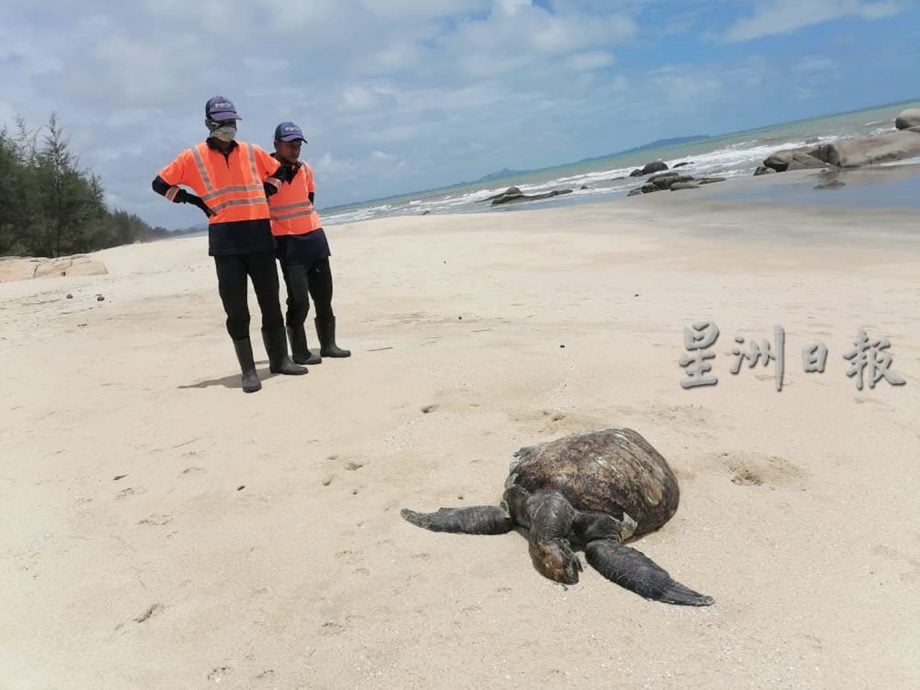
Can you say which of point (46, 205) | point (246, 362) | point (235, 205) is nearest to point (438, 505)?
point (246, 362)

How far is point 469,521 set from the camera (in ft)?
9.75

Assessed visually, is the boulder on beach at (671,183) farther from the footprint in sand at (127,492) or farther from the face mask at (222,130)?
the footprint in sand at (127,492)

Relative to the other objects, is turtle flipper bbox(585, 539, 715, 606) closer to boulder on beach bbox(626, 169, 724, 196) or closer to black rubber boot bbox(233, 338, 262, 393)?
black rubber boot bbox(233, 338, 262, 393)

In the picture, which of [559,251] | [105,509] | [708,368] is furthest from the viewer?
[559,251]

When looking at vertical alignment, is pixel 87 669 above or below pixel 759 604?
above

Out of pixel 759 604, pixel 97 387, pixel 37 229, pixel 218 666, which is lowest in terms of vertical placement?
pixel 759 604

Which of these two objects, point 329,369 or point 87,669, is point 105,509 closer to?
point 87,669

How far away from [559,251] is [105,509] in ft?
34.1

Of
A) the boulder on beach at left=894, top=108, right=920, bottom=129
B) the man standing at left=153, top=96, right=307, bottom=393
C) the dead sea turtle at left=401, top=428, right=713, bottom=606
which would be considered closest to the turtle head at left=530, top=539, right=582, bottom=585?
the dead sea turtle at left=401, top=428, right=713, bottom=606

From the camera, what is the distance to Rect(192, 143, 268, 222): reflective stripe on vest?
4707 millimetres

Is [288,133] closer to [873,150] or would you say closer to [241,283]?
[241,283]

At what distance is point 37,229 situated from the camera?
25.0 metres

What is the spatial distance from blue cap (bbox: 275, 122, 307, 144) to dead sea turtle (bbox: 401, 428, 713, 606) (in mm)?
3479

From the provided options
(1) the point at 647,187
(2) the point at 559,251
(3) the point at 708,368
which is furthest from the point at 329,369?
(1) the point at 647,187
